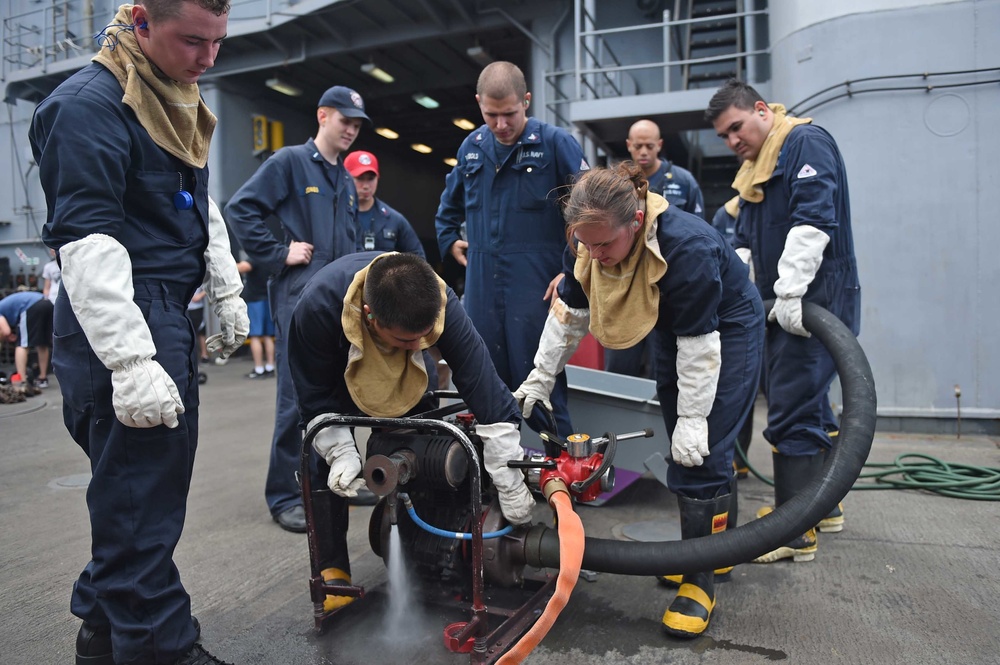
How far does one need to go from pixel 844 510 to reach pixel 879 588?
959mm

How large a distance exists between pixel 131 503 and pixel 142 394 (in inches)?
12.4

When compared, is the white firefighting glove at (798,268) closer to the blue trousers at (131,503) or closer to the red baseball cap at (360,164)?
the blue trousers at (131,503)

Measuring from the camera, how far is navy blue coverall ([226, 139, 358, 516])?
122 inches

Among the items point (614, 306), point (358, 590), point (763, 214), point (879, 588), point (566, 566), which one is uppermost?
point (763, 214)

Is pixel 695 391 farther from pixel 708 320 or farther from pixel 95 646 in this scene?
pixel 95 646

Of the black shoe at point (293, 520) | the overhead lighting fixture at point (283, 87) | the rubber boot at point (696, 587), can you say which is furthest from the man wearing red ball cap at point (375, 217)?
the overhead lighting fixture at point (283, 87)

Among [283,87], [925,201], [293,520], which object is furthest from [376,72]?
[293,520]

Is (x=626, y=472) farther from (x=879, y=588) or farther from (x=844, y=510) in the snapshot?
(x=879, y=588)

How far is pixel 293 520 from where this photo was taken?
3111 millimetres

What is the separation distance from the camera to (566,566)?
186 cm

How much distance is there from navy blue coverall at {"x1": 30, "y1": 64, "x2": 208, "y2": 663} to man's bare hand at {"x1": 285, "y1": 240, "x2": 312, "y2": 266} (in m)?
1.27

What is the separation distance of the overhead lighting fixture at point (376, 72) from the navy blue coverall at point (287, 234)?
780cm

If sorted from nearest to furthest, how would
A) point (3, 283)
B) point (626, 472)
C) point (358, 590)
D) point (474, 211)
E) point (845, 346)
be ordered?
1. point (358, 590)
2. point (845, 346)
3. point (474, 211)
4. point (626, 472)
5. point (3, 283)

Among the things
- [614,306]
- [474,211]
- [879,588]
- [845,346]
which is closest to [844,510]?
[879,588]
